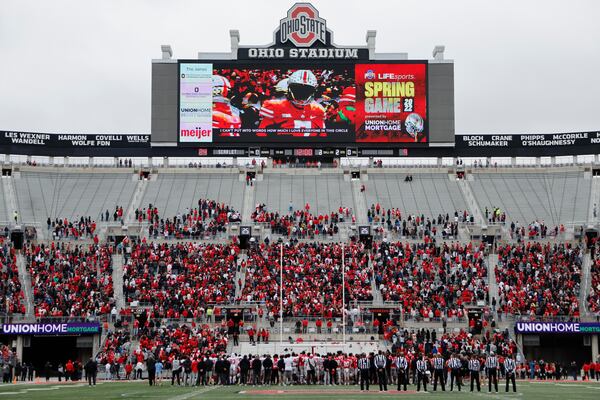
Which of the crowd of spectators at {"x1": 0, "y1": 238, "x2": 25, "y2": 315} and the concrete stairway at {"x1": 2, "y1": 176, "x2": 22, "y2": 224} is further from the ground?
the concrete stairway at {"x1": 2, "y1": 176, "x2": 22, "y2": 224}

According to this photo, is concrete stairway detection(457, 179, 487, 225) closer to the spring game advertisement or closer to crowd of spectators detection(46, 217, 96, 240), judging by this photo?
the spring game advertisement

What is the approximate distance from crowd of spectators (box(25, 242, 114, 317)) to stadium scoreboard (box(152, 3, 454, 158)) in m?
13.0

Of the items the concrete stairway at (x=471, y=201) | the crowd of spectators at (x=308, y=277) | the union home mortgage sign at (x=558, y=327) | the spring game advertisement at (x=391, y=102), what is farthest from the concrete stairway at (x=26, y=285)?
the concrete stairway at (x=471, y=201)

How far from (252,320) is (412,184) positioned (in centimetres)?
2307

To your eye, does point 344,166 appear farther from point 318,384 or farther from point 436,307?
point 318,384

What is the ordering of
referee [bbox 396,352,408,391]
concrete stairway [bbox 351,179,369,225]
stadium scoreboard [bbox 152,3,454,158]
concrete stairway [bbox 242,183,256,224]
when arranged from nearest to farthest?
referee [bbox 396,352,408,391] → concrete stairway [bbox 351,179,369,225] → concrete stairway [bbox 242,183,256,224] → stadium scoreboard [bbox 152,3,454,158]

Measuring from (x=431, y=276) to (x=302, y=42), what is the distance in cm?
2122

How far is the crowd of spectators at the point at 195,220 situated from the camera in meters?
55.2

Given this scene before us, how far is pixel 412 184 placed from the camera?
6469 cm

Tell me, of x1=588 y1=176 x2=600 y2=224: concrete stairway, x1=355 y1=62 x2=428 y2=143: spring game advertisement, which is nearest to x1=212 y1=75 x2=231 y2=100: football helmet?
x1=355 y1=62 x2=428 y2=143: spring game advertisement

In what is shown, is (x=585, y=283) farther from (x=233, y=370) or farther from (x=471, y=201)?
(x=233, y=370)

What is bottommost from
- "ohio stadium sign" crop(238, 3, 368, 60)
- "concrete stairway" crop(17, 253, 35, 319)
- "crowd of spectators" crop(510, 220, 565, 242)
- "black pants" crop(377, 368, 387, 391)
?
"black pants" crop(377, 368, 387, 391)

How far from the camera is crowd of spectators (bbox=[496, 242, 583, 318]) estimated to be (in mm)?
46094

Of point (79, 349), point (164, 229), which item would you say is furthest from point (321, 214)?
point (79, 349)
